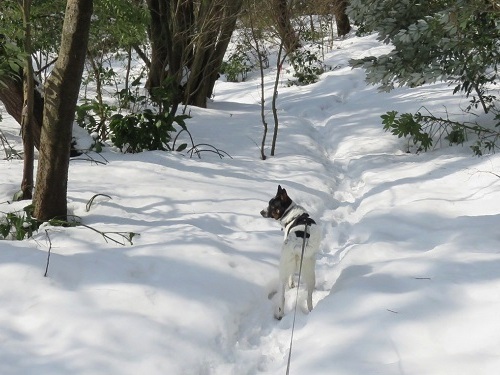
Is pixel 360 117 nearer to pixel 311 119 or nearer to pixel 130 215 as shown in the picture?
pixel 311 119

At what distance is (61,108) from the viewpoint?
461 centimetres

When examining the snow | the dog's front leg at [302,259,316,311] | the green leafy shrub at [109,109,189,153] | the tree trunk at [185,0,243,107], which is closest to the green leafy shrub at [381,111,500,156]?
the snow

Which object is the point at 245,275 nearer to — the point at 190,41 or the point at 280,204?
the point at 280,204

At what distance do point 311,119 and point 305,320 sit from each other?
9016 mm

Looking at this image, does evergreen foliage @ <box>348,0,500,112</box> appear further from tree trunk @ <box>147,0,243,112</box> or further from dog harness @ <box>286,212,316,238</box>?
dog harness @ <box>286,212,316,238</box>

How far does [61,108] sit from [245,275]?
2.26 metres

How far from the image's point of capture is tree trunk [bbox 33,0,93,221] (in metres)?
4.54

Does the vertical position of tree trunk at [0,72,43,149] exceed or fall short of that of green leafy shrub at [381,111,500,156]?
it exceeds it

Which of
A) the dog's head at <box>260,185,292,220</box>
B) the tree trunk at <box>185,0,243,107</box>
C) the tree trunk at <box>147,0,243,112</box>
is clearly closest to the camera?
the dog's head at <box>260,185,292,220</box>

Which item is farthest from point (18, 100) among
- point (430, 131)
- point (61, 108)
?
point (430, 131)

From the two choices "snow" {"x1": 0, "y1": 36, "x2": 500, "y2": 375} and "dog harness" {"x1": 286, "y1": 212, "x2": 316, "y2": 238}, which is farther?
"dog harness" {"x1": 286, "y1": 212, "x2": 316, "y2": 238}

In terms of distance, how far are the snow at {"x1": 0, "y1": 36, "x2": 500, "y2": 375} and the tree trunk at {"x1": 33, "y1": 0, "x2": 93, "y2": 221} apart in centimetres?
41

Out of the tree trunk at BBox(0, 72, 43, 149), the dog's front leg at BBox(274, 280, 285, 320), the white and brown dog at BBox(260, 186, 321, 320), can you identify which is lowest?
the dog's front leg at BBox(274, 280, 285, 320)

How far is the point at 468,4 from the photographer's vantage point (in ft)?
19.8
